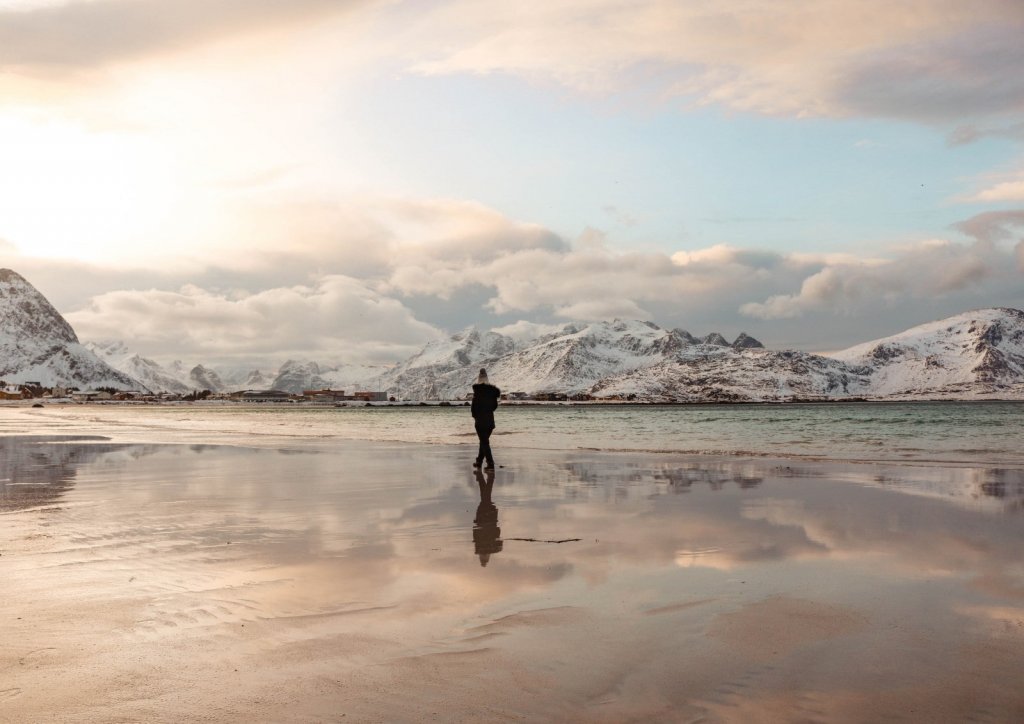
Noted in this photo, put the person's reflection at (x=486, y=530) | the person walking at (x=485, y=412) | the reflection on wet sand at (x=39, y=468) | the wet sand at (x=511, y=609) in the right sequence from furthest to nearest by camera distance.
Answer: the person walking at (x=485, y=412)
the reflection on wet sand at (x=39, y=468)
the person's reflection at (x=486, y=530)
the wet sand at (x=511, y=609)

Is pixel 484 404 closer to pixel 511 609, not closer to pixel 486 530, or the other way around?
pixel 486 530

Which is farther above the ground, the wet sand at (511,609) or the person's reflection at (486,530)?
the wet sand at (511,609)

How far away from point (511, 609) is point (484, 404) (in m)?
16.8

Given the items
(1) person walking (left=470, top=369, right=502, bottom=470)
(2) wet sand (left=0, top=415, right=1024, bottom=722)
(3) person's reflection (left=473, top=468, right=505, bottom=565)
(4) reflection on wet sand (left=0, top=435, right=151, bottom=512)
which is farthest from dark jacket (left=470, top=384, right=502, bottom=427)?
(4) reflection on wet sand (left=0, top=435, right=151, bottom=512)

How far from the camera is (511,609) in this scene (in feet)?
24.1

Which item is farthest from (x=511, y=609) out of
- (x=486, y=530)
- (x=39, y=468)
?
(x=39, y=468)

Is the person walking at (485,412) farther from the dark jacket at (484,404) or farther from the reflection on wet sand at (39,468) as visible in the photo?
the reflection on wet sand at (39,468)

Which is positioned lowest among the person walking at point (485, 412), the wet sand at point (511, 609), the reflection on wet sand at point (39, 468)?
the reflection on wet sand at point (39, 468)

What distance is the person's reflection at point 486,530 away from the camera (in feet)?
34.1

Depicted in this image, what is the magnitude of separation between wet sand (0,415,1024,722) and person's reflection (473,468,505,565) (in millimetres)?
86

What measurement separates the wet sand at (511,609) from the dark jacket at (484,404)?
7994mm

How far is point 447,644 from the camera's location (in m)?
6.29

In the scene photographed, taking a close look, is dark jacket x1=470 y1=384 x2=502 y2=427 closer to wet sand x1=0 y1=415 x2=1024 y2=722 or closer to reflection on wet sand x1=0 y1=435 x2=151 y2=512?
wet sand x1=0 y1=415 x2=1024 y2=722

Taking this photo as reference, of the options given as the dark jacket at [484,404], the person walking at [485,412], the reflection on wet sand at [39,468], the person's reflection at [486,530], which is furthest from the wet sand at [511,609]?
the dark jacket at [484,404]
